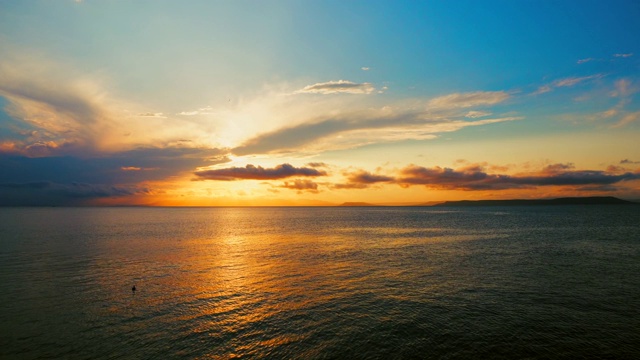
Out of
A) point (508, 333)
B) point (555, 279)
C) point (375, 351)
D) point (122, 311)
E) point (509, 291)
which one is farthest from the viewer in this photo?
point (555, 279)

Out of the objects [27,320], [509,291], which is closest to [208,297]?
[27,320]

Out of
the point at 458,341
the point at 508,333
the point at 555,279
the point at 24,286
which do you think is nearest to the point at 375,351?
the point at 458,341

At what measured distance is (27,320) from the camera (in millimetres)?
30938

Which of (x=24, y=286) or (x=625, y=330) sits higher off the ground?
(x=24, y=286)

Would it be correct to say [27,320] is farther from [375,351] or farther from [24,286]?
[375,351]

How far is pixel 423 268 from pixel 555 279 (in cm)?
1767

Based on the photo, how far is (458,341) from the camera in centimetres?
2655

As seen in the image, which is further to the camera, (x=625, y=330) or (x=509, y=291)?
(x=509, y=291)

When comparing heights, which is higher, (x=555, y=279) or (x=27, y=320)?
(x=27, y=320)

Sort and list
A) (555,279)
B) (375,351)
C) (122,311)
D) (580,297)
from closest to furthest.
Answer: (375,351) < (122,311) < (580,297) < (555,279)

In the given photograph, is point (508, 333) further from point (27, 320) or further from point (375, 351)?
point (27, 320)

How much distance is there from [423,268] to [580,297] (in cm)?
2046

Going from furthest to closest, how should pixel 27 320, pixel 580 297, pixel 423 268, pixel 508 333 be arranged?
pixel 423 268 → pixel 580 297 → pixel 27 320 → pixel 508 333

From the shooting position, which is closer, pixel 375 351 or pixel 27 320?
pixel 375 351
